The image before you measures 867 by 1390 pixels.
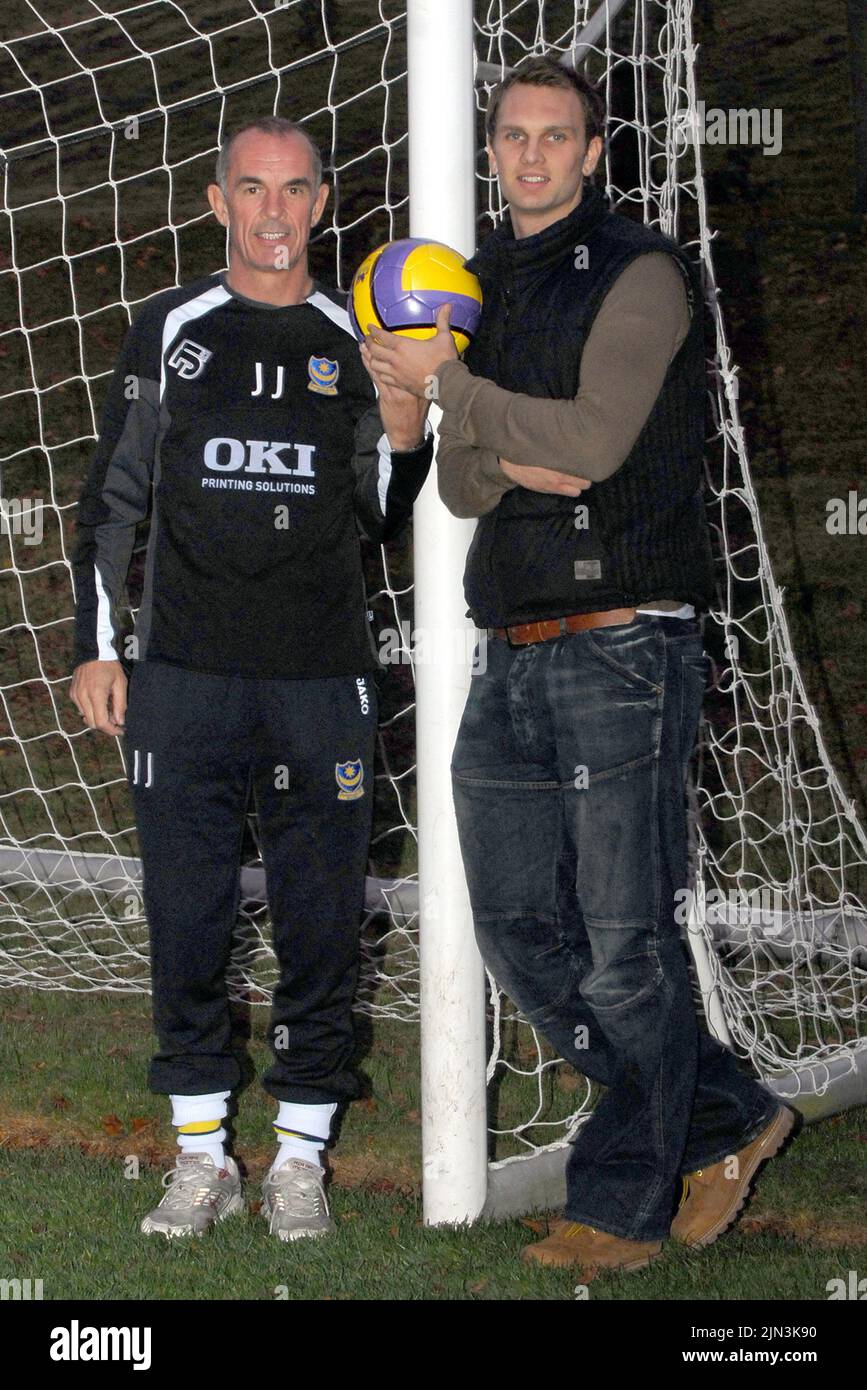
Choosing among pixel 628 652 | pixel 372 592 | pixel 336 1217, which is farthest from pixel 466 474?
pixel 372 592

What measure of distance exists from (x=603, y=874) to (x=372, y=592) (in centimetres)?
657

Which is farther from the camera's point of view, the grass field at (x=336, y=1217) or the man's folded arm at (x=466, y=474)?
the grass field at (x=336, y=1217)

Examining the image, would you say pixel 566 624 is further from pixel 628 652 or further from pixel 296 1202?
pixel 296 1202

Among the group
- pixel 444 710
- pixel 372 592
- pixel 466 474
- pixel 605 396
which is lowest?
pixel 444 710

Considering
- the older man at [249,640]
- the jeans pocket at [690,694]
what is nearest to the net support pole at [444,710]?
the older man at [249,640]

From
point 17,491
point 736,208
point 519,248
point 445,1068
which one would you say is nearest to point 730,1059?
point 445,1068

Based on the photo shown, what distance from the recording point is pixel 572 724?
2922 mm

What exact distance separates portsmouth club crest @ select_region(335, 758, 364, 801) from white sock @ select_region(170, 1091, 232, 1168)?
688 millimetres

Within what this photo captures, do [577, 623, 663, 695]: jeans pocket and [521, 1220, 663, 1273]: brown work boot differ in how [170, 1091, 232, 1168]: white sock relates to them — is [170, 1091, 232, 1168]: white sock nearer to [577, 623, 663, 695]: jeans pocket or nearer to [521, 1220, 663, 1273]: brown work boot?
[521, 1220, 663, 1273]: brown work boot

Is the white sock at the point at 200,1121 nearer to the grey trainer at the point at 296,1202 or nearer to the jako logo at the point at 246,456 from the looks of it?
the grey trainer at the point at 296,1202

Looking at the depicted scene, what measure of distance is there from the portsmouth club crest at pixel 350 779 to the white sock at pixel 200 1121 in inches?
27.1

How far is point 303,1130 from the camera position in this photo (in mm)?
3387

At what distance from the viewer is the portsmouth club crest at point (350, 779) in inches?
131

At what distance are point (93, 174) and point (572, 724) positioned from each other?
571 inches
